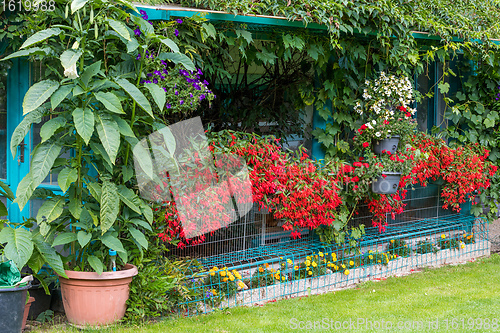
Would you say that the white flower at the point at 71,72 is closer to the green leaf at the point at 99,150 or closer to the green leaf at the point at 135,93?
the green leaf at the point at 135,93

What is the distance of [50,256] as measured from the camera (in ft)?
13.1

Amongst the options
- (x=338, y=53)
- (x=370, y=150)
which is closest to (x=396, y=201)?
(x=370, y=150)

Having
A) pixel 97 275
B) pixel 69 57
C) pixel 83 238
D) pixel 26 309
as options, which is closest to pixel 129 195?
pixel 83 238

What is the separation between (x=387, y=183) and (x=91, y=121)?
10.5ft

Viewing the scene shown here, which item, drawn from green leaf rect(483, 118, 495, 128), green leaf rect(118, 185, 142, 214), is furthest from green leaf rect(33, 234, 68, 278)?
green leaf rect(483, 118, 495, 128)

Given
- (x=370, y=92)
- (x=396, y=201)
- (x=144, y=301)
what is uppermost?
(x=370, y=92)

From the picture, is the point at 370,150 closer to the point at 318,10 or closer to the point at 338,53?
the point at 338,53

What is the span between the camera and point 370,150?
6.02m

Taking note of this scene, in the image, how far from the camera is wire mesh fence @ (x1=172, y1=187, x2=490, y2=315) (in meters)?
4.93

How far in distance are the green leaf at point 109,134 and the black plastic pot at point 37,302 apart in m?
1.56

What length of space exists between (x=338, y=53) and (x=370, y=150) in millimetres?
1122

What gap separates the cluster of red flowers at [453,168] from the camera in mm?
6582

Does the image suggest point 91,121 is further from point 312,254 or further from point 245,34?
point 312,254

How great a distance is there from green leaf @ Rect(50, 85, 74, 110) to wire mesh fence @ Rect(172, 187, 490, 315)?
5.86 feet
